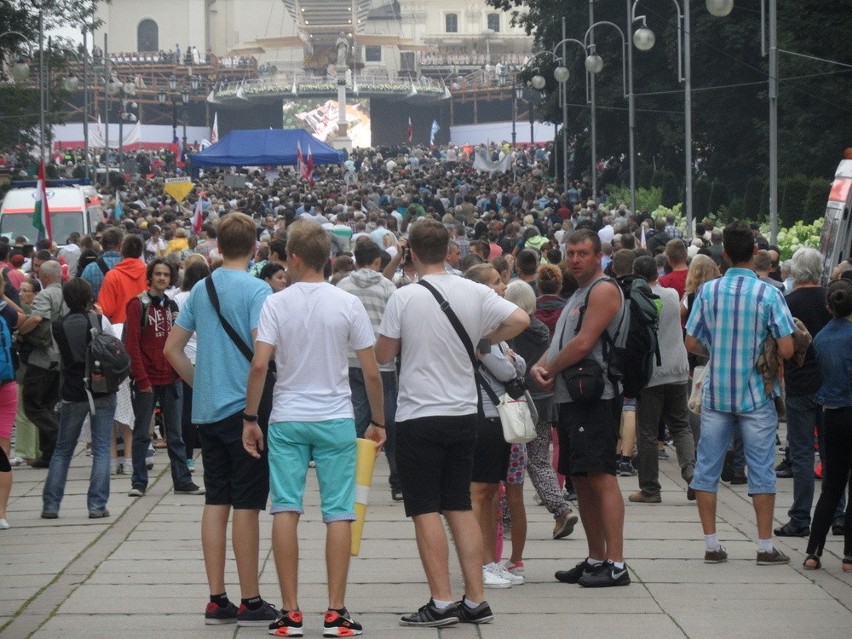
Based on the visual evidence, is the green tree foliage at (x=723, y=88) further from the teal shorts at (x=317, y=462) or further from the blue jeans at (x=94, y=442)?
the teal shorts at (x=317, y=462)

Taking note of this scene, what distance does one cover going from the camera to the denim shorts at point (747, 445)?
8195mm

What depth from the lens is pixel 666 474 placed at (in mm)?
12070

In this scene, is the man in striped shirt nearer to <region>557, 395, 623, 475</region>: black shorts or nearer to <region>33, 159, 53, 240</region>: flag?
<region>557, 395, 623, 475</region>: black shorts

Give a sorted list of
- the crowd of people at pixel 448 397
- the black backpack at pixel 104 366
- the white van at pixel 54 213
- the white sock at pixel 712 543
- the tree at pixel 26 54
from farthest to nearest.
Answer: the tree at pixel 26 54, the white van at pixel 54 213, the black backpack at pixel 104 366, the white sock at pixel 712 543, the crowd of people at pixel 448 397

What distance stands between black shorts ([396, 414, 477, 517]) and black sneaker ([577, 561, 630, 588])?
1.11 metres

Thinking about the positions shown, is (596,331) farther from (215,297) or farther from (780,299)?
(215,297)

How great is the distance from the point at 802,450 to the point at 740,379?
1.37 meters

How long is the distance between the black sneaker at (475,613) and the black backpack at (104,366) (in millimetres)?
3837

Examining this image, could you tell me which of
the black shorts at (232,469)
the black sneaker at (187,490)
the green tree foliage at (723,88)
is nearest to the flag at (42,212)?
the black sneaker at (187,490)

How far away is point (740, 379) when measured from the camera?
8188mm

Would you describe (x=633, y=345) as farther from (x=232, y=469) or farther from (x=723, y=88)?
(x=723, y=88)

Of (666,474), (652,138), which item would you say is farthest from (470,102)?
(666,474)

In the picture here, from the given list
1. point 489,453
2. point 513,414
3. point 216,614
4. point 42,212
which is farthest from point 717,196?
point 216,614

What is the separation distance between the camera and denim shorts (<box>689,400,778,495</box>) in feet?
26.9
